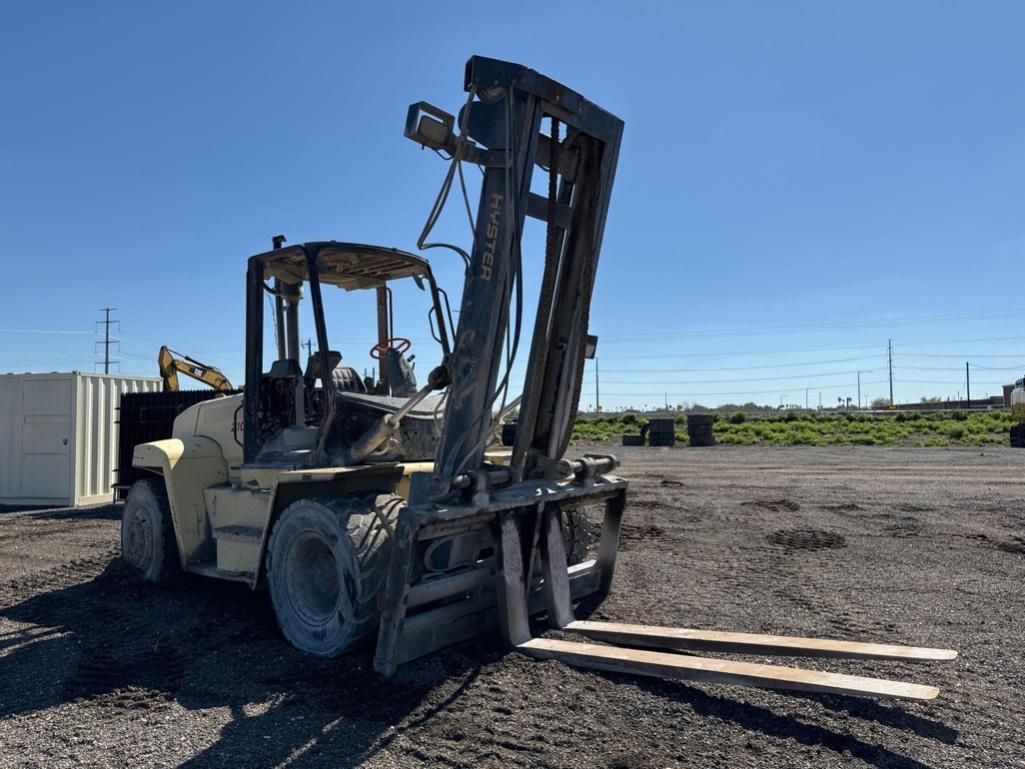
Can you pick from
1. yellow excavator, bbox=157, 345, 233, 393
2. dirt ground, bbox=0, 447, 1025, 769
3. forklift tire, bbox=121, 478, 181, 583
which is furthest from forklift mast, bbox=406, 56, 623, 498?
yellow excavator, bbox=157, 345, 233, 393

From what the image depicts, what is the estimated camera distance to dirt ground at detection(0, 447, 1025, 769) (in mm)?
3768

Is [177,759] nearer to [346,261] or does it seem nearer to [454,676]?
[454,676]

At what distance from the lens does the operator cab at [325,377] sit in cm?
589

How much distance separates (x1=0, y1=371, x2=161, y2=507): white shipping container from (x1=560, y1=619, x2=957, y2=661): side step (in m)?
12.8

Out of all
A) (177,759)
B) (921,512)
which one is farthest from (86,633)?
(921,512)

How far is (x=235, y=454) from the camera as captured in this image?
7.10 metres

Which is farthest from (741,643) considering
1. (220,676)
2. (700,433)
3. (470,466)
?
(700,433)

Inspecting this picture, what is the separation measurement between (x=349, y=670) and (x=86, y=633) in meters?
2.49

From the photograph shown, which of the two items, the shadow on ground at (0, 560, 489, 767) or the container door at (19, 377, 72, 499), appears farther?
the container door at (19, 377, 72, 499)

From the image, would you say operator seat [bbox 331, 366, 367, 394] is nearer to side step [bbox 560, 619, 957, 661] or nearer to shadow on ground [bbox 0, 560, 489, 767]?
shadow on ground [bbox 0, 560, 489, 767]

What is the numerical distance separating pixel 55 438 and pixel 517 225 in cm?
1331

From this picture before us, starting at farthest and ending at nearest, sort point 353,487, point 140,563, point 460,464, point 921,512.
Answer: point 921,512, point 140,563, point 353,487, point 460,464

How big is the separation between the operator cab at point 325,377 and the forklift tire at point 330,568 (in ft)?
1.77

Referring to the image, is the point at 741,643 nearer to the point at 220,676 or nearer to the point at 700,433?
the point at 220,676
